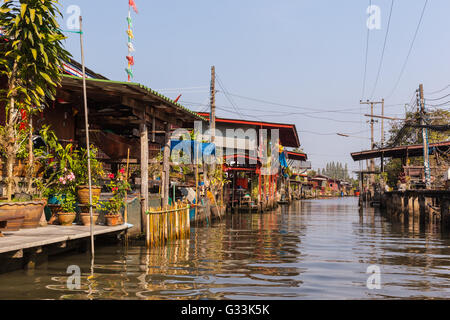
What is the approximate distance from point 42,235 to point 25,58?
387 cm

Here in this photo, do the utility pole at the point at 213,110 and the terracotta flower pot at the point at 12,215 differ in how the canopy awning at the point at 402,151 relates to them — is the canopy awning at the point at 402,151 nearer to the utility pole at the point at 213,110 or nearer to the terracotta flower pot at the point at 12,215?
the utility pole at the point at 213,110

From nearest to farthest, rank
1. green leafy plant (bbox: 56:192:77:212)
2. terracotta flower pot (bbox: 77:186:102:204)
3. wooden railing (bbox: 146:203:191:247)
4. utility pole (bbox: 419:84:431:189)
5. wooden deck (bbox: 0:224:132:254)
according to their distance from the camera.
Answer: wooden deck (bbox: 0:224:132:254)
terracotta flower pot (bbox: 77:186:102:204)
green leafy plant (bbox: 56:192:77:212)
wooden railing (bbox: 146:203:191:247)
utility pole (bbox: 419:84:431:189)

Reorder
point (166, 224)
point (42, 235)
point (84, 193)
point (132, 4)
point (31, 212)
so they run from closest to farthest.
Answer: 1. point (42, 235)
2. point (31, 212)
3. point (84, 193)
4. point (166, 224)
5. point (132, 4)

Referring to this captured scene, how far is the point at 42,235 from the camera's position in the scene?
8859 millimetres

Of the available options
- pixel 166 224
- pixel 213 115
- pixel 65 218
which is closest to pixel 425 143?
pixel 213 115

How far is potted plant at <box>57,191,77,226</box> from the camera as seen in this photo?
430 inches

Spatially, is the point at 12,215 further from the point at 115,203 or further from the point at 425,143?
the point at 425,143

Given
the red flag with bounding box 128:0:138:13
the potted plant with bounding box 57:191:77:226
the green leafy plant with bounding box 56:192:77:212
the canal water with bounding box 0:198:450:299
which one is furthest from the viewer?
the red flag with bounding box 128:0:138:13

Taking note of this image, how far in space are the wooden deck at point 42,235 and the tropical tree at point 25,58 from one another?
0.99 metres

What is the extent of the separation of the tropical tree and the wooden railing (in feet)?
11.3

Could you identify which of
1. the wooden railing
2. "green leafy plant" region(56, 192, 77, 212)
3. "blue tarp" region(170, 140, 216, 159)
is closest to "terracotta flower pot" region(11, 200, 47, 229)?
"green leafy plant" region(56, 192, 77, 212)

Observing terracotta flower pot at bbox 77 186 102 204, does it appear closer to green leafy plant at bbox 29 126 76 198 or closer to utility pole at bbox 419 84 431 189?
green leafy plant at bbox 29 126 76 198
